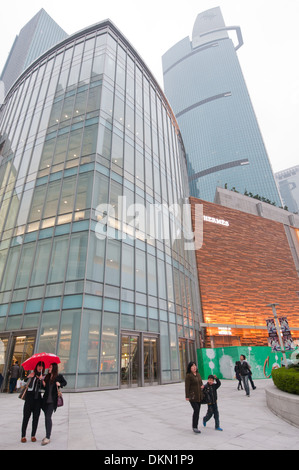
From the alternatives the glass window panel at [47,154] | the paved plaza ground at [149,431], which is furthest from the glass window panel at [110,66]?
the paved plaza ground at [149,431]

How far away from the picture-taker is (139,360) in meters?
17.1

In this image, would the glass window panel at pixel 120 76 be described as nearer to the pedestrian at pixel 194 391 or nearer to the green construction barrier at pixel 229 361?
the green construction barrier at pixel 229 361

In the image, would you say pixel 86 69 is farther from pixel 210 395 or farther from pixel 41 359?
pixel 210 395

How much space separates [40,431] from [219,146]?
147987 mm

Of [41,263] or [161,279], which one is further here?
[161,279]

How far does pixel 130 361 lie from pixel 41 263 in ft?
27.3

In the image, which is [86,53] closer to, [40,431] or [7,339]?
[7,339]

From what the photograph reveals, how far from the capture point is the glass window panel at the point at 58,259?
52.6 ft

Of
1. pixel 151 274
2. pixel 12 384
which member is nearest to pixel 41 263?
pixel 12 384

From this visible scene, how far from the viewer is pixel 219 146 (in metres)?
140

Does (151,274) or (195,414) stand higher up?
(151,274)

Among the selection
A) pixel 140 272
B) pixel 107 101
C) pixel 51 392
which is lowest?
pixel 51 392

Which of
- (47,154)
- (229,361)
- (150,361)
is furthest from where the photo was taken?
(47,154)
